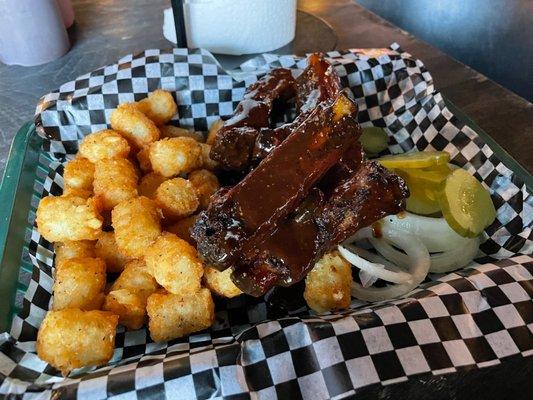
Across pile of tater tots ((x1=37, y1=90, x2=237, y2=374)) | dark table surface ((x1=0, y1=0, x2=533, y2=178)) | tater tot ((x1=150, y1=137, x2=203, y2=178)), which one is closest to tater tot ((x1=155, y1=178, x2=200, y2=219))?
pile of tater tots ((x1=37, y1=90, x2=237, y2=374))

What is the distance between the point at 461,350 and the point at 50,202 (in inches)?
48.7

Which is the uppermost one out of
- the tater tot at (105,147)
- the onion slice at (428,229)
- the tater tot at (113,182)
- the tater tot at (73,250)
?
the tater tot at (105,147)

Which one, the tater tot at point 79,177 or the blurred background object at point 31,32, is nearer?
the tater tot at point 79,177

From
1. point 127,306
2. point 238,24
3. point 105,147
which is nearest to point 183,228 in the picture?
point 127,306

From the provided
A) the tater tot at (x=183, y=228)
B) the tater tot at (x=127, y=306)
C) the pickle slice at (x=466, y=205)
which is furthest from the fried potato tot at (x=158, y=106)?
the pickle slice at (x=466, y=205)

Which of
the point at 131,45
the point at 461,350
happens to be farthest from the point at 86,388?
the point at 131,45

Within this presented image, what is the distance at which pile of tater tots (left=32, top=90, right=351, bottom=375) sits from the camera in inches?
49.1

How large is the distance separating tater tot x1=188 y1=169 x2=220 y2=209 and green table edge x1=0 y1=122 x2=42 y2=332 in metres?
0.57

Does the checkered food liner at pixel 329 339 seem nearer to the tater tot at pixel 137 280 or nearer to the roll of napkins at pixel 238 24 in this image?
the tater tot at pixel 137 280

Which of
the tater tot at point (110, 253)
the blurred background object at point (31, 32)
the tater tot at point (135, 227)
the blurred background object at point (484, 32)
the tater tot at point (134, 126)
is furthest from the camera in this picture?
the blurred background object at point (484, 32)

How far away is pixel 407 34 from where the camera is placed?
121 inches

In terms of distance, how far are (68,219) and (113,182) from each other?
0.66ft

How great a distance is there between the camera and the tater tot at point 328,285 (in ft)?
4.57

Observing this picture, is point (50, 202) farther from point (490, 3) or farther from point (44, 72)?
point (490, 3)
